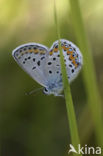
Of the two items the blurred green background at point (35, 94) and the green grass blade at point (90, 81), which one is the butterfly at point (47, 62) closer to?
the blurred green background at point (35, 94)

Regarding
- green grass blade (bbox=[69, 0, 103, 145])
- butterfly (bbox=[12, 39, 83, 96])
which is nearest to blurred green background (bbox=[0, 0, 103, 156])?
butterfly (bbox=[12, 39, 83, 96])

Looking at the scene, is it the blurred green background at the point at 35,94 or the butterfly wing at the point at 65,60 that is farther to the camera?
the blurred green background at the point at 35,94

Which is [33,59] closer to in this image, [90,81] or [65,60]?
[65,60]

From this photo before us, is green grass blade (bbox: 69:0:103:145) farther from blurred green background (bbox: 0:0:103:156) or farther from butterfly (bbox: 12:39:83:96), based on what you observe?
blurred green background (bbox: 0:0:103:156)

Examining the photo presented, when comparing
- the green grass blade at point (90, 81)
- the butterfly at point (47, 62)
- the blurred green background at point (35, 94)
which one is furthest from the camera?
the blurred green background at point (35, 94)

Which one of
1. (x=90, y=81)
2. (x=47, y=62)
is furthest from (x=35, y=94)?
(x=90, y=81)

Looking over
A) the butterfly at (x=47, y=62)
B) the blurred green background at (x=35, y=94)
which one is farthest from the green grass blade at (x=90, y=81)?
the blurred green background at (x=35, y=94)
